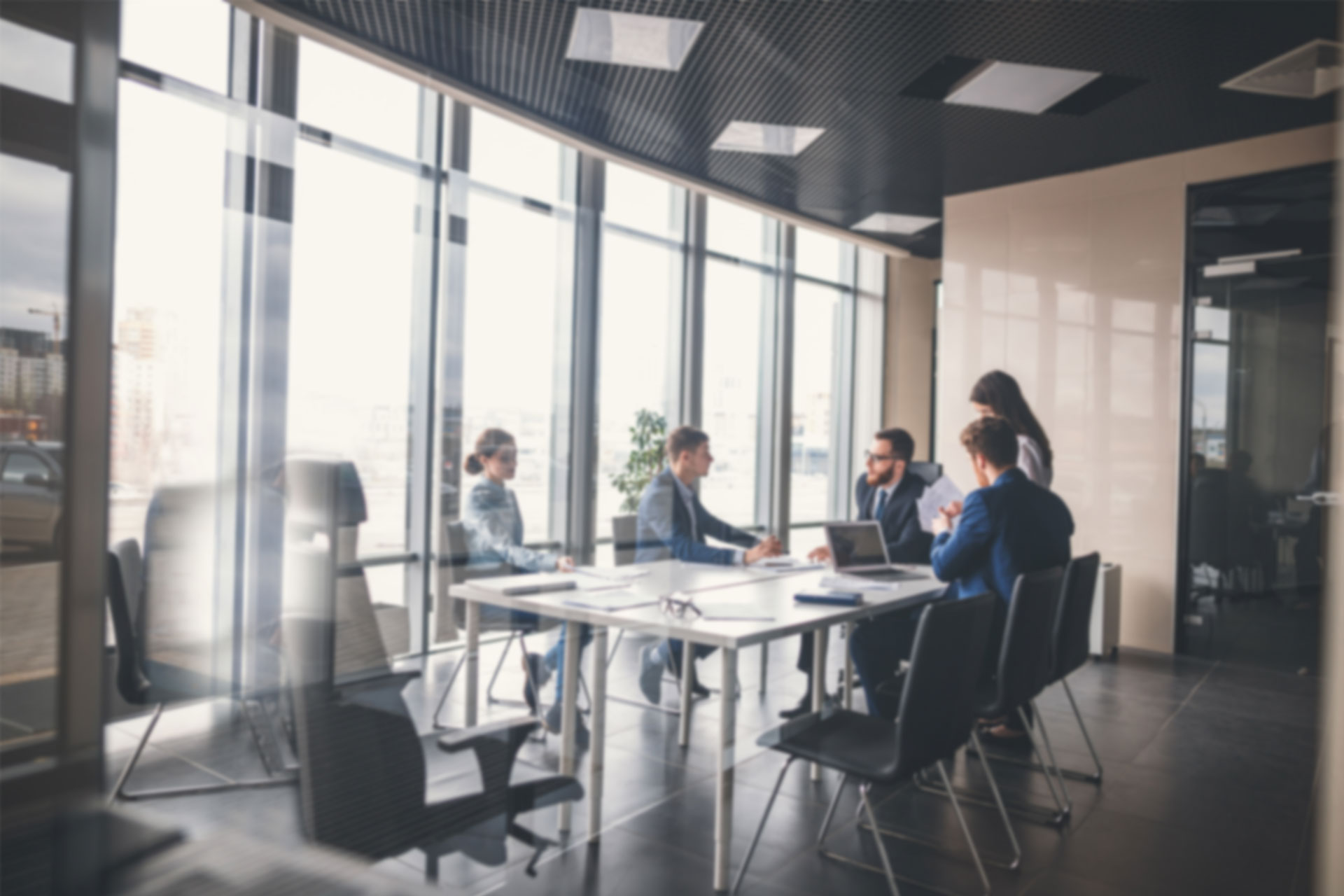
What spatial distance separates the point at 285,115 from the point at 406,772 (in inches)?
60.2

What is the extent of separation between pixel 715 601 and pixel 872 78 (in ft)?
9.64

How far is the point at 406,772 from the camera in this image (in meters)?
2.10

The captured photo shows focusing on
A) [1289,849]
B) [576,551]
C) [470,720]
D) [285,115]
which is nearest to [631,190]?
[576,551]

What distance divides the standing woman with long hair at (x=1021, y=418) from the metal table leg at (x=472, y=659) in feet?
9.69

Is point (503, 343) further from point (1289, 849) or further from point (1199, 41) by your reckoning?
point (1199, 41)

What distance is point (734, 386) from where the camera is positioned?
4.45m

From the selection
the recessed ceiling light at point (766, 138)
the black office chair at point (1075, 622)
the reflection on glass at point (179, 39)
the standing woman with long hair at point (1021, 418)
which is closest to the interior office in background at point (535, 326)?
the reflection on glass at point (179, 39)

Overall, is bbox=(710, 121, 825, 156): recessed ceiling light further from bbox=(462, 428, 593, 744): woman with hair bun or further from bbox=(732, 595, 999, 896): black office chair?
bbox=(732, 595, 999, 896): black office chair

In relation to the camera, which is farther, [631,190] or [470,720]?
[631,190]

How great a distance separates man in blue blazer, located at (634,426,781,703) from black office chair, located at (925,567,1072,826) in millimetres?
1324

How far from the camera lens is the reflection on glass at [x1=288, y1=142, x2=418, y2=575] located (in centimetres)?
189

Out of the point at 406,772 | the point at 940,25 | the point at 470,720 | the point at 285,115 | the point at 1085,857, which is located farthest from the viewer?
the point at 940,25

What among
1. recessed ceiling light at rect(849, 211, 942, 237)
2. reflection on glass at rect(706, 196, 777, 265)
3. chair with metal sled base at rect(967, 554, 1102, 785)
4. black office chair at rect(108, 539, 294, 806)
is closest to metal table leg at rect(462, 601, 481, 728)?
black office chair at rect(108, 539, 294, 806)

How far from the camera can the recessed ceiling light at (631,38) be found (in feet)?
12.5
